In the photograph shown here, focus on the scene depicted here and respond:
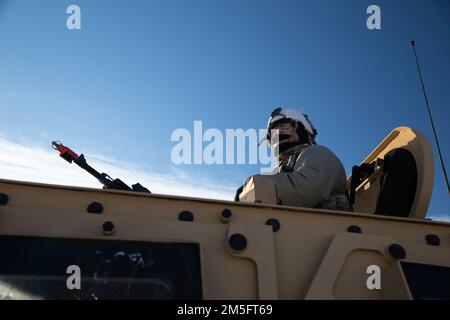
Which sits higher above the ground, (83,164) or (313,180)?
(83,164)

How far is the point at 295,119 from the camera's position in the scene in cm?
364

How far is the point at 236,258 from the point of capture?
1.47 metres

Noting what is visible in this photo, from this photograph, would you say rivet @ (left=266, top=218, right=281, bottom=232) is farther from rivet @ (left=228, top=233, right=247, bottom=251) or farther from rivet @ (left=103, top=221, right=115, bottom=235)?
rivet @ (left=103, top=221, right=115, bottom=235)

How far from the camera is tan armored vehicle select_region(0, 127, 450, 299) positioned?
1.29 meters

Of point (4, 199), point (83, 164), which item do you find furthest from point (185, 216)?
point (83, 164)

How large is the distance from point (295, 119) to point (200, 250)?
7.92ft

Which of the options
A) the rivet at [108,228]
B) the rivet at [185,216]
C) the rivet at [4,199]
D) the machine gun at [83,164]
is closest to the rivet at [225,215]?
the rivet at [185,216]

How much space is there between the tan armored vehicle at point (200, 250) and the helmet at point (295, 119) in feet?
6.26

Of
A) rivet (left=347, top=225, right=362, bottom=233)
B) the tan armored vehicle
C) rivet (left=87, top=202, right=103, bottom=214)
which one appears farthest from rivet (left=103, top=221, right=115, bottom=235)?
rivet (left=347, top=225, right=362, bottom=233)

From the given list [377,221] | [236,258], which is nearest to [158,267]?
[236,258]

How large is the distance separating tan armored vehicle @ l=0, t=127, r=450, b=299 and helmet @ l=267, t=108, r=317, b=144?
1.91 meters

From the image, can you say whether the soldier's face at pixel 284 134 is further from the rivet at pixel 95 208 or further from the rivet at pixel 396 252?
the rivet at pixel 95 208

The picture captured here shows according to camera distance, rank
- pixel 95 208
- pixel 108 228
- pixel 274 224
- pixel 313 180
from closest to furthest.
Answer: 1. pixel 108 228
2. pixel 95 208
3. pixel 274 224
4. pixel 313 180

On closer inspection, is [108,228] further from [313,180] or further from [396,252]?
[313,180]
